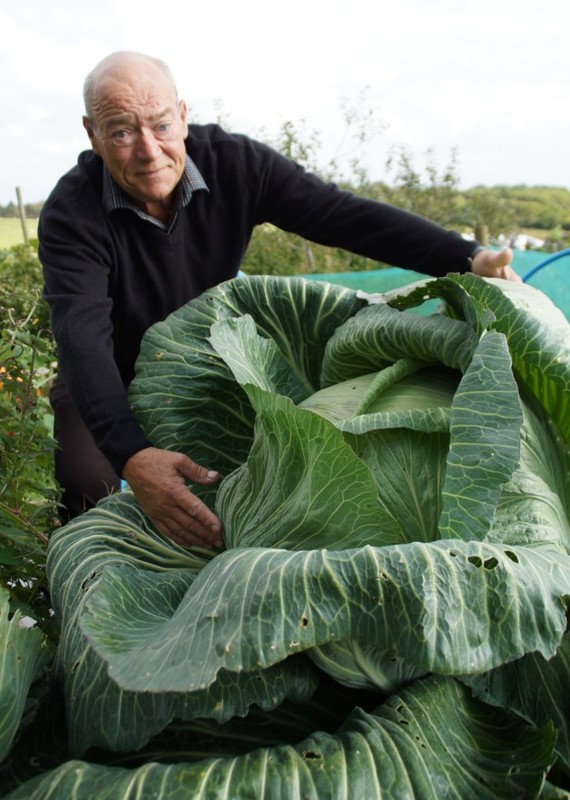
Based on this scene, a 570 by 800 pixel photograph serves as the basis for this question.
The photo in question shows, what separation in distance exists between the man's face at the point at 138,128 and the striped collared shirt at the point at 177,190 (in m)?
0.03

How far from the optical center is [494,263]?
7.65 feet

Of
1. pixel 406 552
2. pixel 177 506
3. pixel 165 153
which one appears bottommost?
pixel 177 506

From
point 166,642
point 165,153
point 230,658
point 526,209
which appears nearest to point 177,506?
point 166,642

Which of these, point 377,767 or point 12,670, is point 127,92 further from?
point 377,767

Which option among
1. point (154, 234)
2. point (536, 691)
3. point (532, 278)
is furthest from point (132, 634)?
point (532, 278)

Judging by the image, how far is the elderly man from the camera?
2.06 m

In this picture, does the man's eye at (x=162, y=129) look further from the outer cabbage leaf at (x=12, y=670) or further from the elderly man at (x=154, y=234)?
the outer cabbage leaf at (x=12, y=670)

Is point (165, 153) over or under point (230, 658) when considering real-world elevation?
over

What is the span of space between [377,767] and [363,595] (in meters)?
0.27

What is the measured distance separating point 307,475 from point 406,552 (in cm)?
31

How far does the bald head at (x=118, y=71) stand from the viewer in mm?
2375

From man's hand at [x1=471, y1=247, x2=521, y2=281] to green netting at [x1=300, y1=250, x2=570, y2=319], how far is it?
811 mm

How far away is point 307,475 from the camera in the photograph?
1.46 m

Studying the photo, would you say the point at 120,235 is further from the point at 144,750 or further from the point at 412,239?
the point at 144,750
